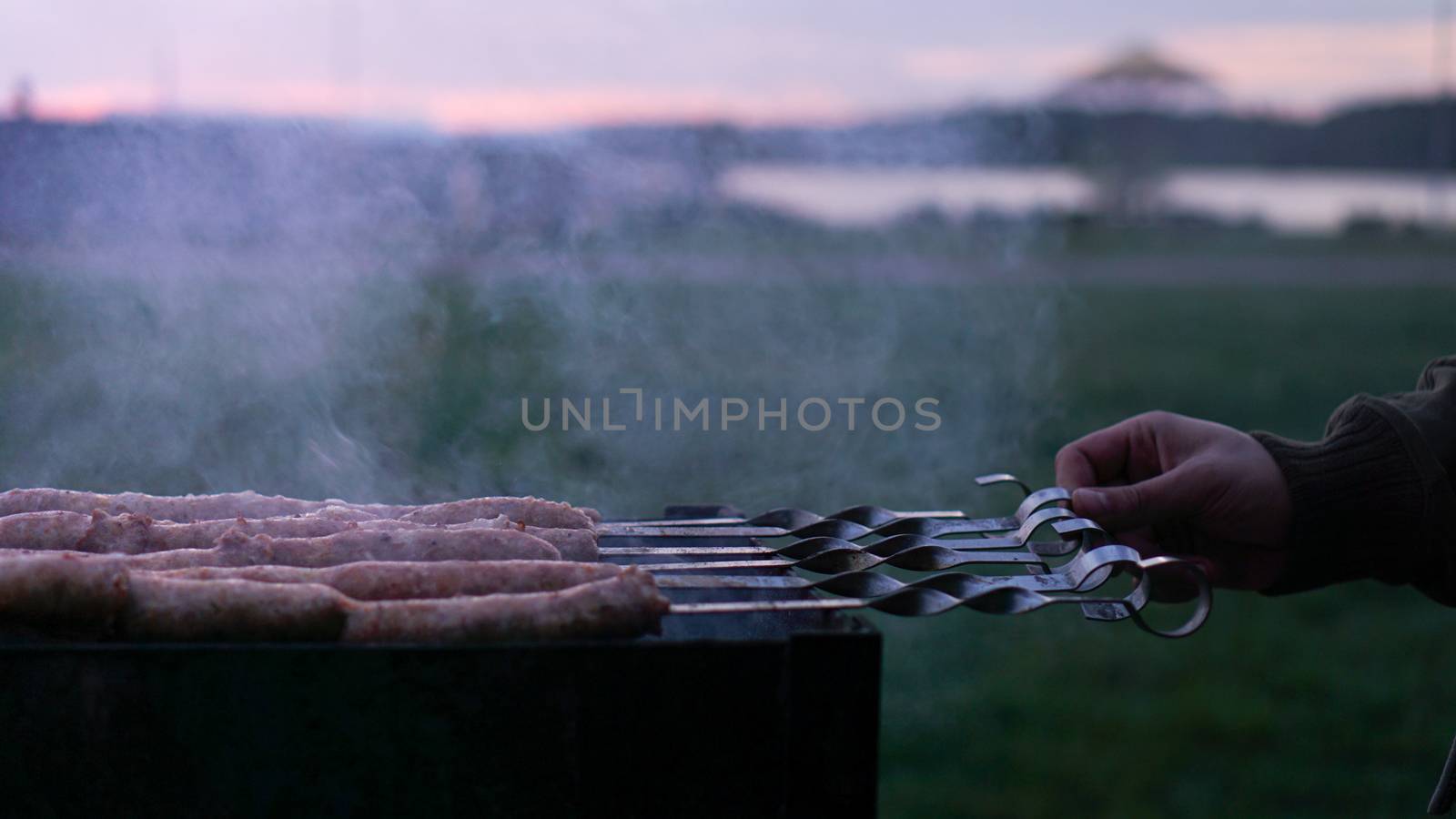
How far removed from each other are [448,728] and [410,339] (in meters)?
5.87

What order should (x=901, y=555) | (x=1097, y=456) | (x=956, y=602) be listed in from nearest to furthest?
(x=956, y=602)
(x=901, y=555)
(x=1097, y=456)

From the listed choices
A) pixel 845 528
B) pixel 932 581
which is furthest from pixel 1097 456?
pixel 932 581

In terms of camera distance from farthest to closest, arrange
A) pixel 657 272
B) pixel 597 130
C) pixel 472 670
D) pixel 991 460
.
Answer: pixel 657 272
pixel 597 130
pixel 991 460
pixel 472 670

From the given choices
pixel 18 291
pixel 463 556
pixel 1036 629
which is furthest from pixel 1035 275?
pixel 463 556

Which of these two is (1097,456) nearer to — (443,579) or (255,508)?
(443,579)

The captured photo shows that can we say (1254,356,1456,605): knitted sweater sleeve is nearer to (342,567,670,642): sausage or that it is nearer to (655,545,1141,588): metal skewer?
(655,545,1141,588): metal skewer

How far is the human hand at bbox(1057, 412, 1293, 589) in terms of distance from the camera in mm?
2680

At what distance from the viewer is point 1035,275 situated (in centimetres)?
1891

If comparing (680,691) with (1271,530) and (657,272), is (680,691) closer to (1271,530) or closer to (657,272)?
(1271,530)

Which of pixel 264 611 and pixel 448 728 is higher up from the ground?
pixel 264 611

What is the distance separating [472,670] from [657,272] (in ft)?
33.7

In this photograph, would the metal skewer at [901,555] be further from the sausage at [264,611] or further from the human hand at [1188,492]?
the sausage at [264,611]

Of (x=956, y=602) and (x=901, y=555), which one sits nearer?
(x=956, y=602)

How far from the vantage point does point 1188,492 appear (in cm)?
272
